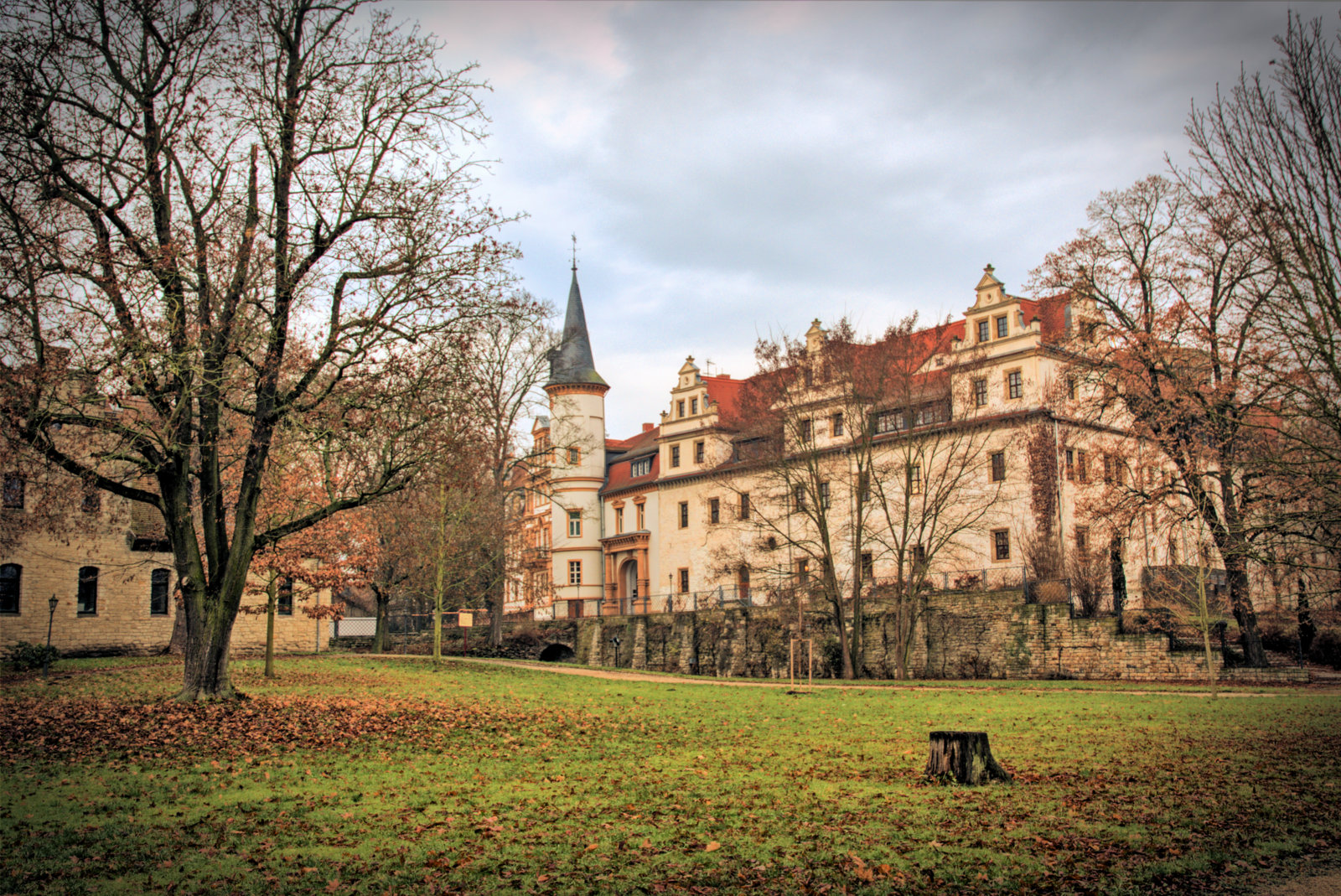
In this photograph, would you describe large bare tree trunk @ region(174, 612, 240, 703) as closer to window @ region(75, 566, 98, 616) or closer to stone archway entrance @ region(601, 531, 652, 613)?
window @ region(75, 566, 98, 616)

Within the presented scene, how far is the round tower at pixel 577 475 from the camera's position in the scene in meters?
58.4

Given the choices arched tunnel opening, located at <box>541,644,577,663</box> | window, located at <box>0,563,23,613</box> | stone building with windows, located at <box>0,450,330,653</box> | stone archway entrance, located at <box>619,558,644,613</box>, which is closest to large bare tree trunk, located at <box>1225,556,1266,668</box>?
stone building with windows, located at <box>0,450,330,653</box>

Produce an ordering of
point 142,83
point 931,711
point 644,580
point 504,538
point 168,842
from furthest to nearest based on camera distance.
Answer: point 644,580
point 504,538
point 931,711
point 142,83
point 168,842

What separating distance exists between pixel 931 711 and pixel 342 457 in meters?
11.5

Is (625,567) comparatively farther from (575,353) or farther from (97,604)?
(97,604)

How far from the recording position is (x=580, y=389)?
2303 inches

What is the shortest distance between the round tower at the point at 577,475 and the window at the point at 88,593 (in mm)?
25293

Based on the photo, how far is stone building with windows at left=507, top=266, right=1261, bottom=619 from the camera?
34.0 metres

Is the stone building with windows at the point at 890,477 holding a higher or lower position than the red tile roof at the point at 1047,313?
lower

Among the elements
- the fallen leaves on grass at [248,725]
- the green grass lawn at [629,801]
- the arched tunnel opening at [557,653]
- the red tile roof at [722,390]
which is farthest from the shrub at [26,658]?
the red tile roof at [722,390]

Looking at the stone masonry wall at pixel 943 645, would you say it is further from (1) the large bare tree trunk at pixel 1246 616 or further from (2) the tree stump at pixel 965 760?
(2) the tree stump at pixel 965 760

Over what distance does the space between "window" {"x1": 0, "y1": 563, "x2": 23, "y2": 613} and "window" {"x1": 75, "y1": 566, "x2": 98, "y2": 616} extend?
1830 millimetres

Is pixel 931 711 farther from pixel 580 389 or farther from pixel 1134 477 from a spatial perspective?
pixel 580 389

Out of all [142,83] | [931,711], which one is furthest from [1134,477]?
[142,83]
